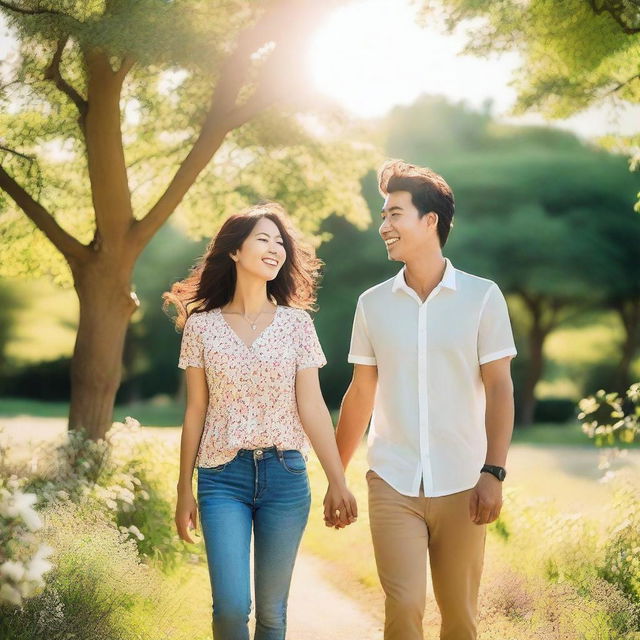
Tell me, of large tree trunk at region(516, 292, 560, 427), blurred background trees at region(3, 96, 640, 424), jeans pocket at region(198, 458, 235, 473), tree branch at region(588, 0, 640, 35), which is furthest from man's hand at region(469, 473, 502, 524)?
large tree trunk at region(516, 292, 560, 427)

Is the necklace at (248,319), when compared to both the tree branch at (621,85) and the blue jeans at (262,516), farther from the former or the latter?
the tree branch at (621,85)

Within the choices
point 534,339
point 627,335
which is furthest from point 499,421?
point 627,335

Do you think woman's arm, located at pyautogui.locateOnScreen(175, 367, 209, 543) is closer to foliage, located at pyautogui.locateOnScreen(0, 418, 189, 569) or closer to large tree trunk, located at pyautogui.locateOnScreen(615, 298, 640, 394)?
foliage, located at pyautogui.locateOnScreen(0, 418, 189, 569)

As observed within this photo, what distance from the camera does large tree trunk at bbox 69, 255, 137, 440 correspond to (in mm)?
9047

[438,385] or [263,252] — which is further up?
[263,252]

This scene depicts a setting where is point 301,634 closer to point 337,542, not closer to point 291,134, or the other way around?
point 337,542

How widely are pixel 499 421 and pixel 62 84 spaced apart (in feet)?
19.8

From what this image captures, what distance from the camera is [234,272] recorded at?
457 cm

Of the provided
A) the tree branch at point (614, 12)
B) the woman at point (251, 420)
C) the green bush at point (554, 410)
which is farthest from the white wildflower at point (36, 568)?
the green bush at point (554, 410)

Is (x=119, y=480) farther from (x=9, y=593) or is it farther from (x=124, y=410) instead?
(x=124, y=410)

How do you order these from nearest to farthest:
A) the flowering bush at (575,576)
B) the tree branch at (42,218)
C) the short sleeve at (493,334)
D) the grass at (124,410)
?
1. the short sleeve at (493,334)
2. the flowering bush at (575,576)
3. the tree branch at (42,218)
4. the grass at (124,410)

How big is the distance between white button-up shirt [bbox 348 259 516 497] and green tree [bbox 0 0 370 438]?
13.2 feet

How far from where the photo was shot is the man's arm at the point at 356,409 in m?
4.49

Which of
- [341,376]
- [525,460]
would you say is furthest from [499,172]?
[525,460]
